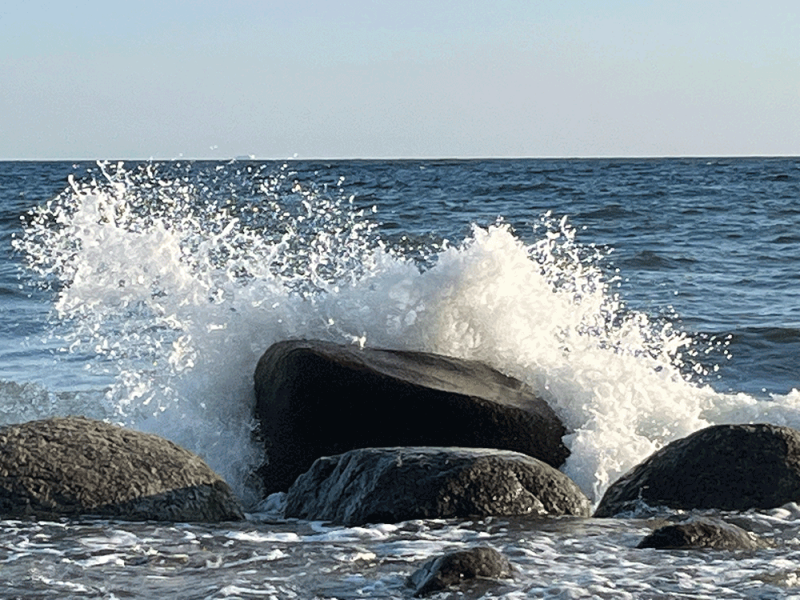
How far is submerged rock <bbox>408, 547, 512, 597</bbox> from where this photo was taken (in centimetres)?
354

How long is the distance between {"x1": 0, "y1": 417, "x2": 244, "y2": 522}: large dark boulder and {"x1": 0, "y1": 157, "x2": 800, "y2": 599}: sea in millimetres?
159

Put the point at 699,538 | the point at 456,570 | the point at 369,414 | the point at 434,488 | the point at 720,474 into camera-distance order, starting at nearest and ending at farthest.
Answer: the point at 456,570
the point at 699,538
the point at 434,488
the point at 720,474
the point at 369,414

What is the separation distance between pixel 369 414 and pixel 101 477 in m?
1.39

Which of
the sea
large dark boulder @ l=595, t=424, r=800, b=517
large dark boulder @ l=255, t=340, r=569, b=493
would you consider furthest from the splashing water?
large dark boulder @ l=595, t=424, r=800, b=517

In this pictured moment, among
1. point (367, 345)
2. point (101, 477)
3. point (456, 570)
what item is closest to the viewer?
point (456, 570)

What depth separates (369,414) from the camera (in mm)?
5570

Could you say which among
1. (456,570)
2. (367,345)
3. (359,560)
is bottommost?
(359,560)

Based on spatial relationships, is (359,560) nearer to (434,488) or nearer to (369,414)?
(434,488)

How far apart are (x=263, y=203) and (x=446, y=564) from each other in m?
14.4

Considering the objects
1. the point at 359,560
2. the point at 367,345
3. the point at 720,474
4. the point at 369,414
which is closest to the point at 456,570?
the point at 359,560

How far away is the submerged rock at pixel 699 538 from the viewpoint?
4.10 m

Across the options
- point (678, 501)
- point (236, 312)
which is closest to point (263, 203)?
point (236, 312)

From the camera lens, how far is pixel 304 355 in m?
5.59


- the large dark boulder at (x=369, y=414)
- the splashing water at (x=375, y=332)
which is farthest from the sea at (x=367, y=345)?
the large dark boulder at (x=369, y=414)
